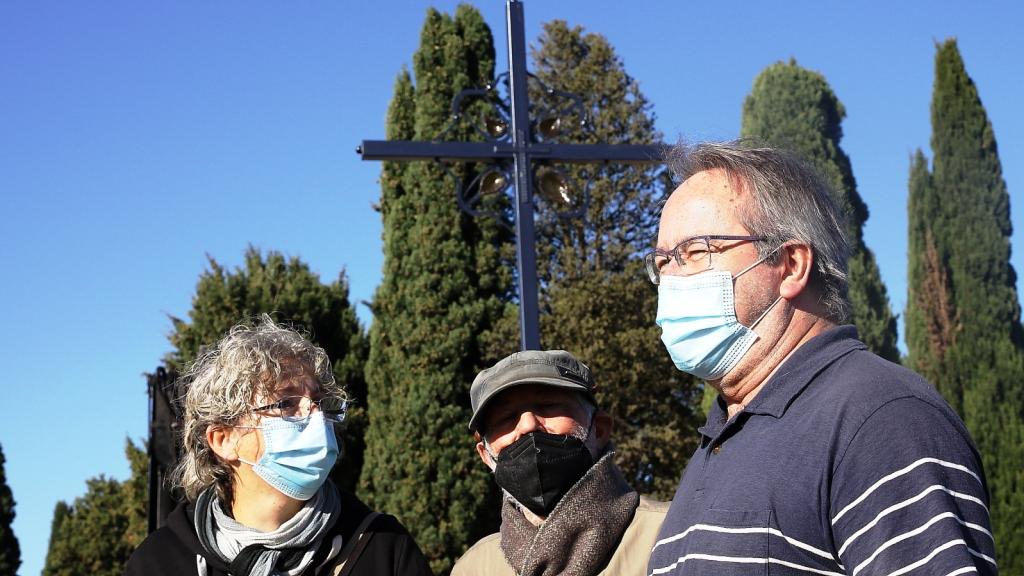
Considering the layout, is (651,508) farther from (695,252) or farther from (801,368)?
(801,368)

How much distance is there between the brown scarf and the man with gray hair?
2.44 feet

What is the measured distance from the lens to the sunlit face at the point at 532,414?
11.6 ft

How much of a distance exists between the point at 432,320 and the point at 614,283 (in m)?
2.82

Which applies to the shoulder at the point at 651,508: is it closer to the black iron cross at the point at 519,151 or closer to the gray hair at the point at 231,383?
the gray hair at the point at 231,383

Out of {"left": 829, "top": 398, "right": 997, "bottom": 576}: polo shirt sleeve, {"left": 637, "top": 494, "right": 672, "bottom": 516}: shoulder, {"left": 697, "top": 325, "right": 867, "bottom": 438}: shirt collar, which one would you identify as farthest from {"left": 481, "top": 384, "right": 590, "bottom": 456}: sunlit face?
{"left": 829, "top": 398, "right": 997, "bottom": 576}: polo shirt sleeve

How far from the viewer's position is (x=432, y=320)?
17109 mm

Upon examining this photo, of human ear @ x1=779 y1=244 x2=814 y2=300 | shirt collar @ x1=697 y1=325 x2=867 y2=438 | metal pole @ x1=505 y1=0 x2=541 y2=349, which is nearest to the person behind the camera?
shirt collar @ x1=697 y1=325 x2=867 y2=438

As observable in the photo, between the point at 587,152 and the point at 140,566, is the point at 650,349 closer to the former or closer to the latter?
the point at 587,152

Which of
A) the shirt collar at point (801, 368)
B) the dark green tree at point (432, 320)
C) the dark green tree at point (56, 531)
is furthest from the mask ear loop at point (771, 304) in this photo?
the dark green tree at point (56, 531)

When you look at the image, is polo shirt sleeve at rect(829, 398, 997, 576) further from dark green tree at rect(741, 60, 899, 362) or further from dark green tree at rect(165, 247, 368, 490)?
dark green tree at rect(741, 60, 899, 362)

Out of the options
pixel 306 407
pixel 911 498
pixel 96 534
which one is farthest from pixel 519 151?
pixel 96 534

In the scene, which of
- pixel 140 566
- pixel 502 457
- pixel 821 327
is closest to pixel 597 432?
pixel 502 457

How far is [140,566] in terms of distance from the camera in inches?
148

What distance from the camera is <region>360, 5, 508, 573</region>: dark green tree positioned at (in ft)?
52.6
